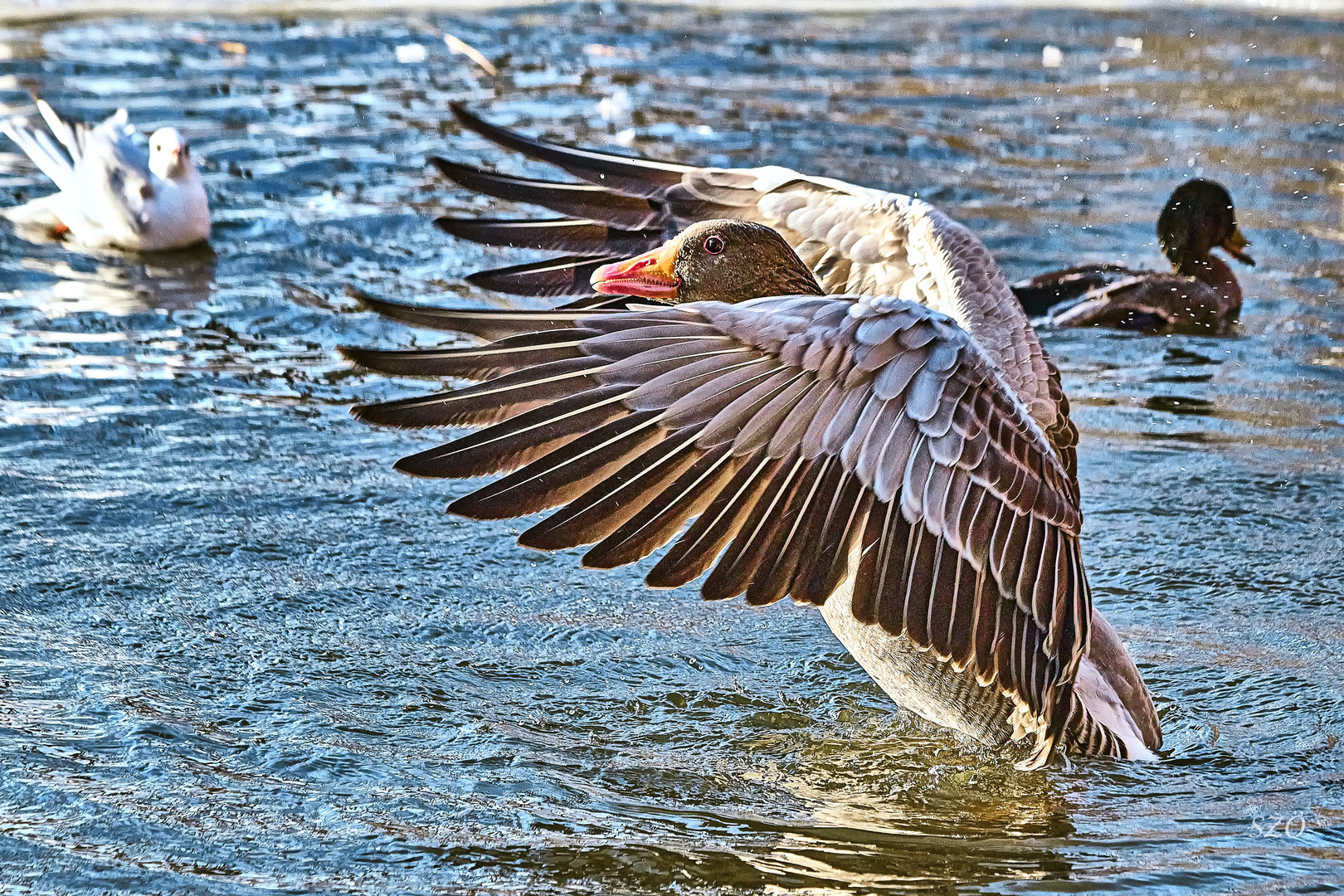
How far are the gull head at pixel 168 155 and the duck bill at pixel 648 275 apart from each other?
23.4 ft

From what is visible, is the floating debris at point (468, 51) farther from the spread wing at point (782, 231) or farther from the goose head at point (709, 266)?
the goose head at point (709, 266)

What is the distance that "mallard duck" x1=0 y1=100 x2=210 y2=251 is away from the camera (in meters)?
11.1

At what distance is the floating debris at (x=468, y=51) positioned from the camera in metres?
16.4

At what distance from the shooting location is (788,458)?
416 cm

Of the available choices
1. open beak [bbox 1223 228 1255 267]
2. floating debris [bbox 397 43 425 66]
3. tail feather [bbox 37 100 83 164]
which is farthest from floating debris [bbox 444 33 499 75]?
open beak [bbox 1223 228 1255 267]

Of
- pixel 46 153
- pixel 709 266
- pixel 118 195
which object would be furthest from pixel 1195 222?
pixel 46 153

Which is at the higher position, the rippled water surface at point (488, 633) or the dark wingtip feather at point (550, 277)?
the dark wingtip feather at point (550, 277)

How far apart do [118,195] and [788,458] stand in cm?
843

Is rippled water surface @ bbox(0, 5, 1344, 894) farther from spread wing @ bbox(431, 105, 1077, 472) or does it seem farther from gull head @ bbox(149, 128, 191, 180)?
spread wing @ bbox(431, 105, 1077, 472)

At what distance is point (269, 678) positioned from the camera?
5.38 m

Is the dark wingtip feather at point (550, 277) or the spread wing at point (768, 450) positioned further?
the dark wingtip feather at point (550, 277)

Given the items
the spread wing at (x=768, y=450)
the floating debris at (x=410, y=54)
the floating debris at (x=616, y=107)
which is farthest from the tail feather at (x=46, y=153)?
the spread wing at (x=768, y=450)

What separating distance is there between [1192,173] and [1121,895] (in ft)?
34.9

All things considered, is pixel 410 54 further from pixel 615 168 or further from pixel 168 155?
pixel 615 168
